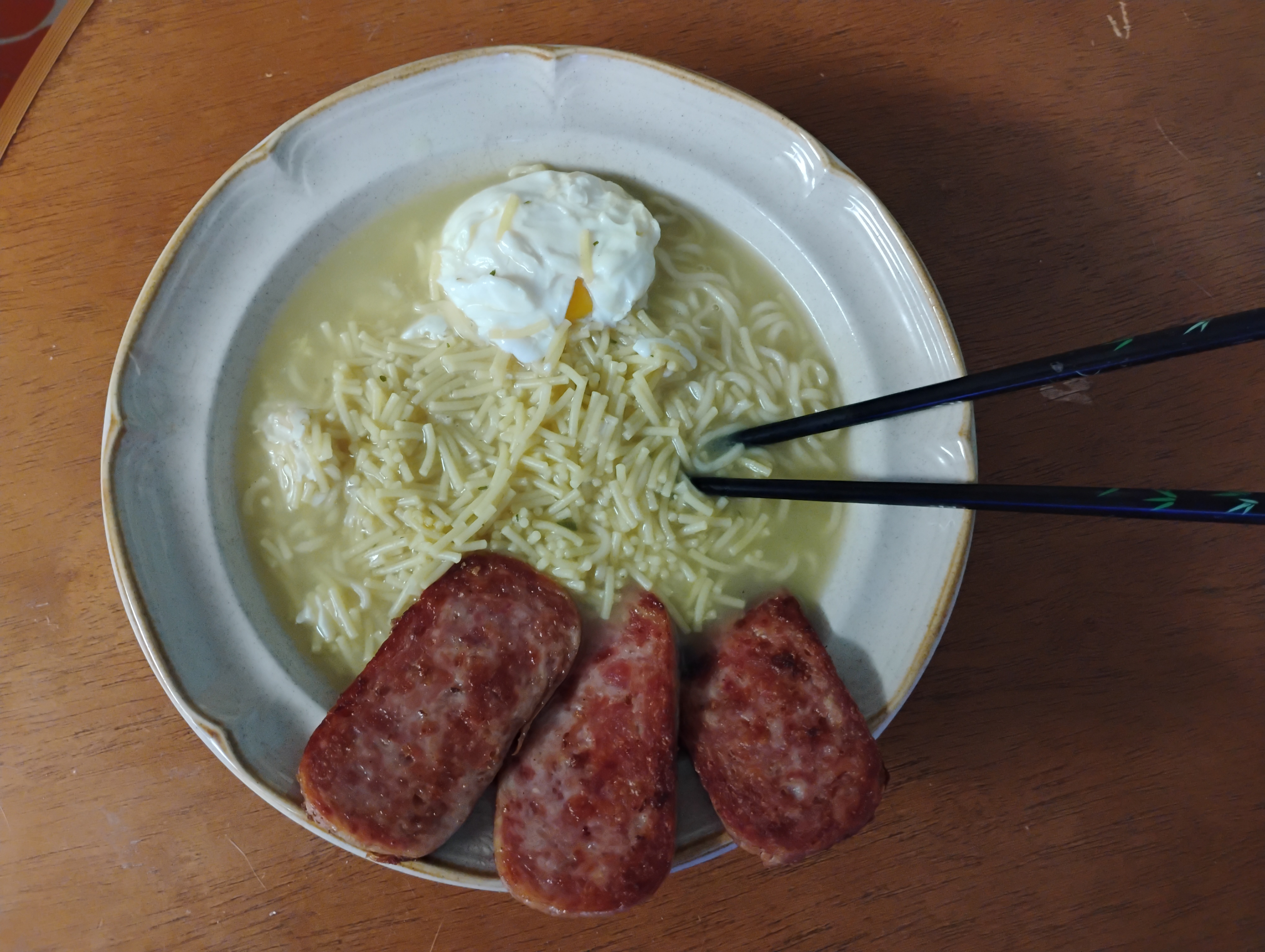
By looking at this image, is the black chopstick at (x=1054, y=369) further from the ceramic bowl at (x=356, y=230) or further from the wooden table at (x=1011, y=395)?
the wooden table at (x=1011, y=395)

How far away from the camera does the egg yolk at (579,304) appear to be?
2.29 metres

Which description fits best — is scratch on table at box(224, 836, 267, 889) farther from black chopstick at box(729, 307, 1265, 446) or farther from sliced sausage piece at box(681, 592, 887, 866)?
black chopstick at box(729, 307, 1265, 446)

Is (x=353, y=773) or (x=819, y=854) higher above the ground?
(x=353, y=773)

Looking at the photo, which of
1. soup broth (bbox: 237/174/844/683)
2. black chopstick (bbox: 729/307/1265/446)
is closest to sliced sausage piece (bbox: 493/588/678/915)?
soup broth (bbox: 237/174/844/683)

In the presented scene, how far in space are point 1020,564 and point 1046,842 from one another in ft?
3.13

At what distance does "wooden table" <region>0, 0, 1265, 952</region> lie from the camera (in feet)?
8.13

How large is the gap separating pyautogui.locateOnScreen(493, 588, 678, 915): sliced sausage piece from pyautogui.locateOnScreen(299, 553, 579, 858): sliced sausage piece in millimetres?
115

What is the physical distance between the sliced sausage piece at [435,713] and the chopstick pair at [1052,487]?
82 centimetres

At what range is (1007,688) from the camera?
258cm

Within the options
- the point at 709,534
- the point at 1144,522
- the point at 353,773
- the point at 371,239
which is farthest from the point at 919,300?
the point at 353,773

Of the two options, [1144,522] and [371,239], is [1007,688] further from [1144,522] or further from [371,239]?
[371,239]

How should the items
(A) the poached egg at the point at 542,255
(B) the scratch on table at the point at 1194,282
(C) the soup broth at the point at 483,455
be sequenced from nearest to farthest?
(A) the poached egg at the point at 542,255 → (C) the soup broth at the point at 483,455 → (B) the scratch on table at the point at 1194,282

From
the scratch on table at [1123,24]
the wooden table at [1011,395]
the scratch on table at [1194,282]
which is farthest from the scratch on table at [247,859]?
the scratch on table at [1123,24]

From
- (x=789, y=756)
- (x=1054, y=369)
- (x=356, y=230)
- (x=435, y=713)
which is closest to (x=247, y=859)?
(x=435, y=713)
